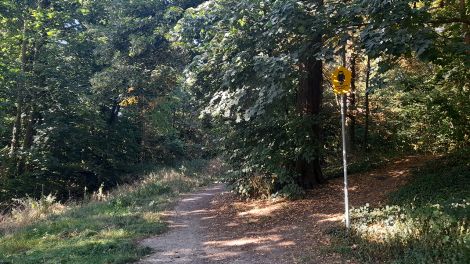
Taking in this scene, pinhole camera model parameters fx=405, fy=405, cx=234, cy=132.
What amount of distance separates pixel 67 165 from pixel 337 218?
58.8ft

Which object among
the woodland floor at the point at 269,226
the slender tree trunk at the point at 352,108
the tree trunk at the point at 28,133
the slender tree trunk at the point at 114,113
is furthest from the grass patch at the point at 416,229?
the slender tree trunk at the point at 114,113

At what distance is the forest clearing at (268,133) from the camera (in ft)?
Result: 23.5

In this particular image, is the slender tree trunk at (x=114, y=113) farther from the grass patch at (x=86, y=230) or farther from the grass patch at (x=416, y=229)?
the grass patch at (x=416, y=229)

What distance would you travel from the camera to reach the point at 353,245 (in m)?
6.80

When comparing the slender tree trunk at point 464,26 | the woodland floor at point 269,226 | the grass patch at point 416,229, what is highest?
the slender tree trunk at point 464,26

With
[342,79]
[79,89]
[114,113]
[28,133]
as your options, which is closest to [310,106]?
[342,79]

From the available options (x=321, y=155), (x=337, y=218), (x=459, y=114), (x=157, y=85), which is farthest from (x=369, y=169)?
(x=157, y=85)

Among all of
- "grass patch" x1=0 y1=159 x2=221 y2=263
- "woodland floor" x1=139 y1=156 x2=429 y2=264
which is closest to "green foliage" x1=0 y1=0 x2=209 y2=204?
"grass patch" x1=0 y1=159 x2=221 y2=263

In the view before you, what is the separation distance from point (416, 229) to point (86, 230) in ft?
23.8

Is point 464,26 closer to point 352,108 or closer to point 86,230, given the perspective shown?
point 352,108

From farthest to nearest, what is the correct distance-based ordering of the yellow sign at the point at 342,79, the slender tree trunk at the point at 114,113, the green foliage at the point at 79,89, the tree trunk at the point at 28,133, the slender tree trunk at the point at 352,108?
the slender tree trunk at the point at 114,113 < the tree trunk at the point at 28,133 < the green foliage at the point at 79,89 < the slender tree trunk at the point at 352,108 < the yellow sign at the point at 342,79

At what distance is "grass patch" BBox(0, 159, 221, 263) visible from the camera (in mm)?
7641

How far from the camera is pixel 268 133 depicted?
38.8 ft

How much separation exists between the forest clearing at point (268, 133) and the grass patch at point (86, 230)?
0.07 m
